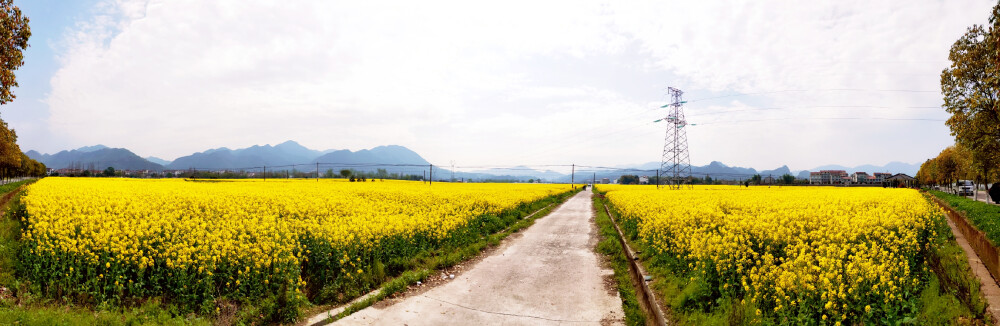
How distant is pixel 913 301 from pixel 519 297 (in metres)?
5.81

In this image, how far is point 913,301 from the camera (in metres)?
5.83

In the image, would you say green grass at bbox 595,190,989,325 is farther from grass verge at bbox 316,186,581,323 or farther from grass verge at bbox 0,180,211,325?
grass verge at bbox 0,180,211,325

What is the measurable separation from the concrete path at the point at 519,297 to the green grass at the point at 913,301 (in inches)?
39.0

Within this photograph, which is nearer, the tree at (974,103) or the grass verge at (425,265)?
the grass verge at (425,265)

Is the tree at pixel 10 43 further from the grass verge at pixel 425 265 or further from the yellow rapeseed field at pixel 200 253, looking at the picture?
the grass verge at pixel 425 265

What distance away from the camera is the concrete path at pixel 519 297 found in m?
7.05

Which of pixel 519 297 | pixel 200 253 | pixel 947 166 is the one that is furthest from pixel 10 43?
pixel 947 166

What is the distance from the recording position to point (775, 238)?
9391 millimetres

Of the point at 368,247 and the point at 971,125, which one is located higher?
the point at 971,125

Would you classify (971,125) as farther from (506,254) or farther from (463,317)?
(463,317)

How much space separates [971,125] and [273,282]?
2945 centimetres

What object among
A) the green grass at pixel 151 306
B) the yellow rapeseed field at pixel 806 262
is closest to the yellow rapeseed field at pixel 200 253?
the green grass at pixel 151 306

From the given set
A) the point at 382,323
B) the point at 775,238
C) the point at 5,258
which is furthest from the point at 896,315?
the point at 5,258

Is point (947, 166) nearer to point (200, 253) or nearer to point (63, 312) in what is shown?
point (200, 253)
